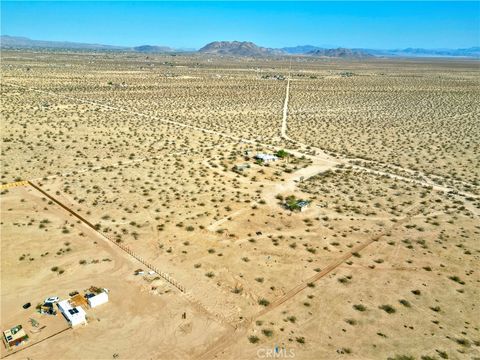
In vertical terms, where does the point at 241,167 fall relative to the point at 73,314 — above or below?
above

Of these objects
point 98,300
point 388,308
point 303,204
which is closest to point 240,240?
point 303,204

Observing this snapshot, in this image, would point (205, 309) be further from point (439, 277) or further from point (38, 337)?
point (439, 277)

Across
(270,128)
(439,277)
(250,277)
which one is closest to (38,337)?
(250,277)

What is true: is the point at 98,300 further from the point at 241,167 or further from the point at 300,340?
the point at 241,167

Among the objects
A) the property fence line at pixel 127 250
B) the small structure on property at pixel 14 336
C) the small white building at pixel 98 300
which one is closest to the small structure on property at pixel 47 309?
the small structure on property at pixel 14 336

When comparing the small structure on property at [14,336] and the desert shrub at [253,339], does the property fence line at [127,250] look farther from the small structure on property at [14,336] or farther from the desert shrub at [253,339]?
the small structure on property at [14,336]
